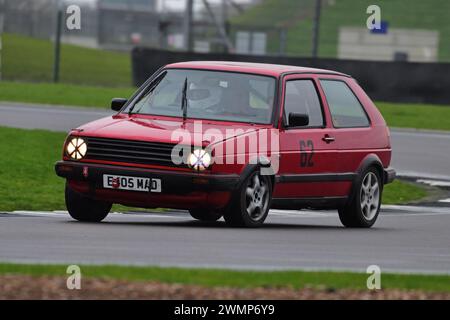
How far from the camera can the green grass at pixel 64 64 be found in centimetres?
4778

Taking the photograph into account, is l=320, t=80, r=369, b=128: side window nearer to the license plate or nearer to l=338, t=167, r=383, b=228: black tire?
l=338, t=167, r=383, b=228: black tire

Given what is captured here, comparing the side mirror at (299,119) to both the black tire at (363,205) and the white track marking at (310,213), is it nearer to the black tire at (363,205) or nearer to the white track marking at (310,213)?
the black tire at (363,205)

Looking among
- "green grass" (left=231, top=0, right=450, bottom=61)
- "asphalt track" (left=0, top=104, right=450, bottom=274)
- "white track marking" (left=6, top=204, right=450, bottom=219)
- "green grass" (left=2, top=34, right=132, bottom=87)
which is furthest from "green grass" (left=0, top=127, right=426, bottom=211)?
"green grass" (left=231, top=0, right=450, bottom=61)

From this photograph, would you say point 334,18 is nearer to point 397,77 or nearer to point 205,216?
point 397,77

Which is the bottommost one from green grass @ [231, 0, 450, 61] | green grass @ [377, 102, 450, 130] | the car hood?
green grass @ [377, 102, 450, 130]

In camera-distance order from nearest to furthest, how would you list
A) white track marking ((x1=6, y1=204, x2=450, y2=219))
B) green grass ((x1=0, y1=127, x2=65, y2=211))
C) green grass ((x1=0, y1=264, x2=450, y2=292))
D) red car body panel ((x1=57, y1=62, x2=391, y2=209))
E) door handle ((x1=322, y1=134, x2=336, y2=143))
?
green grass ((x1=0, y1=264, x2=450, y2=292)) → red car body panel ((x1=57, y1=62, x2=391, y2=209)) → door handle ((x1=322, y1=134, x2=336, y2=143)) → white track marking ((x1=6, y1=204, x2=450, y2=219)) → green grass ((x1=0, y1=127, x2=65, y2=211))

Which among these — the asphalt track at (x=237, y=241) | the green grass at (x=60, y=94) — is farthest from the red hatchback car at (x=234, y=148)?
the green grass at (x=60, y=94)

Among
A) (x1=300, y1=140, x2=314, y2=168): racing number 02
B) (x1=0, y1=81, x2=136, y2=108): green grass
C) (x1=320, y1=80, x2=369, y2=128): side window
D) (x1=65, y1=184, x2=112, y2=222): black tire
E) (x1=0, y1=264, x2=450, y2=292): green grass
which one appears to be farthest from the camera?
(x1=0, y1=81, x2=136, y2=108): green grass

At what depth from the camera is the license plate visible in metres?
12.4

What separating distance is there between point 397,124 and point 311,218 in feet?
54.9

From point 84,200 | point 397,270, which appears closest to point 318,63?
point 84,200

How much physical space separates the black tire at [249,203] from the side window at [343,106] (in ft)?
5.30

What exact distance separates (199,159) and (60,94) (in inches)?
997

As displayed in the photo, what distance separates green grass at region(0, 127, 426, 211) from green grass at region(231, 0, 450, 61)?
32.0 m
